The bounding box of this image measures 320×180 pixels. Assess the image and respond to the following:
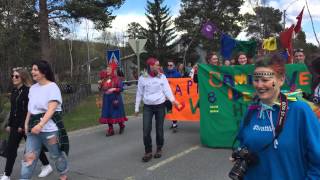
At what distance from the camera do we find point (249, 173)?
10.0 feet

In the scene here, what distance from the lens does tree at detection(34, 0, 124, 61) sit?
83.9ft

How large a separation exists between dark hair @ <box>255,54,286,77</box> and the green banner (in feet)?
18.6

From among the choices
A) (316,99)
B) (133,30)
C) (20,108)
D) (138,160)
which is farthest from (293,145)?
(133,30)

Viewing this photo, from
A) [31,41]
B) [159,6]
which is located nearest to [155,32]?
[159,6]

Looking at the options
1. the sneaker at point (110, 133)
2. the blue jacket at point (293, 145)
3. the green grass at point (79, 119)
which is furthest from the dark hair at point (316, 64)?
the green grass at point (79, 119)

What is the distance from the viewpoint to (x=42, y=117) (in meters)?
5.98

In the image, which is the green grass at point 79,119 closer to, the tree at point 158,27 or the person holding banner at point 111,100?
the person holding banner at point 111,100

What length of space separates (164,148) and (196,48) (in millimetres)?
59568

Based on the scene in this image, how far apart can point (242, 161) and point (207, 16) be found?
65.1 metres

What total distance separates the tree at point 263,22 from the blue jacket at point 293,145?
4797cm

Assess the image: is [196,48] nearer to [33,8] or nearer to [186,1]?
[186,1]

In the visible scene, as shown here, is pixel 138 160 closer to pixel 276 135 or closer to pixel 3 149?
pixel 3 149

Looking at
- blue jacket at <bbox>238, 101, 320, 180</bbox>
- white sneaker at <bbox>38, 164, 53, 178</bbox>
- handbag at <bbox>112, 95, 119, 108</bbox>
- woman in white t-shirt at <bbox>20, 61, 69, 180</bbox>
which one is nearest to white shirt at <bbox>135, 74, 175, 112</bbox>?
white sneaker at <bbox>38, 164, 53, 178</bbox>

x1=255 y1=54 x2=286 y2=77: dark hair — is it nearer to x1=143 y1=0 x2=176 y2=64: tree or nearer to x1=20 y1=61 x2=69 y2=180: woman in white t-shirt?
x1=20 y1=61 x2=69 y2=180: woman in white t-shirt
